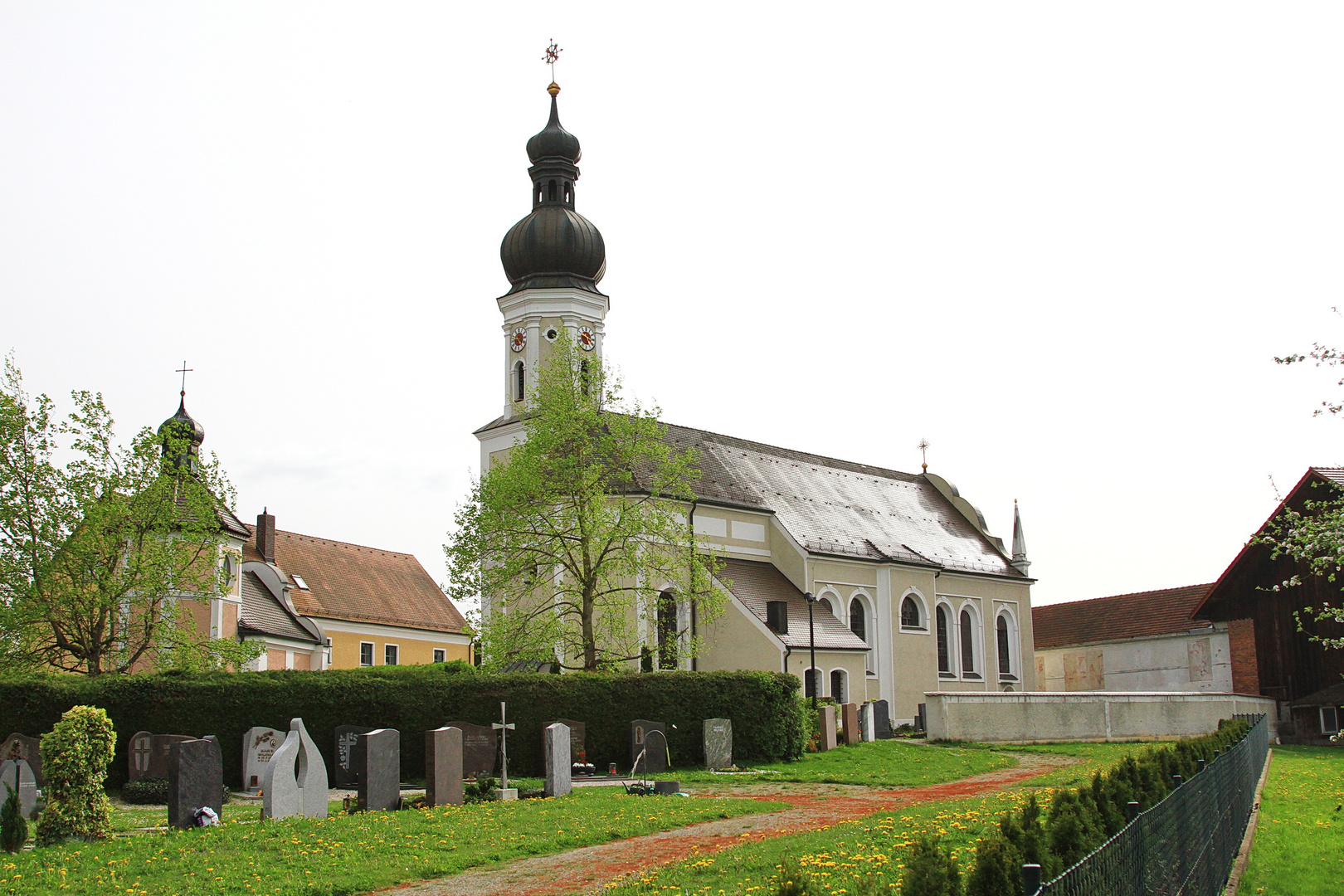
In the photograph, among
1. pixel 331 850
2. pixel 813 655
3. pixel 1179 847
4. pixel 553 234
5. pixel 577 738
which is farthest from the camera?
pixel 553 234

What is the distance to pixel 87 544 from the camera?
95.6ft

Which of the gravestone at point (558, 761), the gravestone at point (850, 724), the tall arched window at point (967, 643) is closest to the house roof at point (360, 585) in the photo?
the tall arched window at point (967, 643)

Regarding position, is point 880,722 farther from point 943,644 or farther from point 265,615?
point 265,615

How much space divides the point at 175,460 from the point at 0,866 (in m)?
21.0

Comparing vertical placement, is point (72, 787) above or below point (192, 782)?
above

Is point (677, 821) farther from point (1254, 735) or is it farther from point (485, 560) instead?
point (485, 560)

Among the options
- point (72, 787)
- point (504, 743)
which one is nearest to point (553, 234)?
point (504, 743)

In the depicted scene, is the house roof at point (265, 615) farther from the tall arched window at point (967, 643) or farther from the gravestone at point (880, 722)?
the tall arched window at point (967, 643)

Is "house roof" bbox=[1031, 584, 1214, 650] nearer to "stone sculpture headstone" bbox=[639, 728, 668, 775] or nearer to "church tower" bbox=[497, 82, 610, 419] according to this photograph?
"church tower" bbox=[497, 82, 610, 419]

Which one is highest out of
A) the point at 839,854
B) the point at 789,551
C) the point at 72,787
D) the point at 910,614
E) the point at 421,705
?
the point at 789,551

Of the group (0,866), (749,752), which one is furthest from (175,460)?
(0,866)

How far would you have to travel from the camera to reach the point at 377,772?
17281 millimetres

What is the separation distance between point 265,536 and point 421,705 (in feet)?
100

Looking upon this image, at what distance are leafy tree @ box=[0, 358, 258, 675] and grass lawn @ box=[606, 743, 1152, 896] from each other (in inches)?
790
